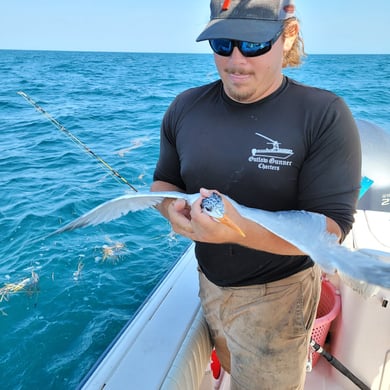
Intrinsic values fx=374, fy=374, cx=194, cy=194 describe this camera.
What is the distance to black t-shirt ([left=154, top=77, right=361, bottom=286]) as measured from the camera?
1.36m

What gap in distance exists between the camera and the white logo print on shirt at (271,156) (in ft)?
4.68

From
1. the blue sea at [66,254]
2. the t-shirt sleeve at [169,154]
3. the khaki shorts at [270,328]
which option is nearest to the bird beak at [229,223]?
the khaki shorts at [270,328]

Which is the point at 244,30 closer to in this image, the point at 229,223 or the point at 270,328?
the point at 229,223

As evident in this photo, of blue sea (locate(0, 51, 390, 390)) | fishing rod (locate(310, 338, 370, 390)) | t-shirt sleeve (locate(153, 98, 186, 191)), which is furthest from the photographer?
blue sea (locate(0, 51, 390, 390))

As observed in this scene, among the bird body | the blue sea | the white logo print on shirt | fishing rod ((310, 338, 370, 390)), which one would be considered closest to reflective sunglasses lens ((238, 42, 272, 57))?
the white logo print on shirt

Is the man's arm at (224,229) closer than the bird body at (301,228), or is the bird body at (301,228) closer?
the bird body at (301,228)

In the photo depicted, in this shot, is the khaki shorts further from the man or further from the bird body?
the bird body

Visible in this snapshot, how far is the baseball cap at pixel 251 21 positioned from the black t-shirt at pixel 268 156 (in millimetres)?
233

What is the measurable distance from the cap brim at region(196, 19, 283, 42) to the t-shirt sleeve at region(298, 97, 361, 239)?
371mm

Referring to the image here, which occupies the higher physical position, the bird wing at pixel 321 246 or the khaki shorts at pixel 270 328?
the bird wing at pixel 321 246

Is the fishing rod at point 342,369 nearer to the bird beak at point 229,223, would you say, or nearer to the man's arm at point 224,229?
the man's arm at point 224,229

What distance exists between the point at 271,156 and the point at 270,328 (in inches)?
28.3

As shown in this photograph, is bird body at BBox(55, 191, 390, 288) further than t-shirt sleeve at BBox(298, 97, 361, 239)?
No

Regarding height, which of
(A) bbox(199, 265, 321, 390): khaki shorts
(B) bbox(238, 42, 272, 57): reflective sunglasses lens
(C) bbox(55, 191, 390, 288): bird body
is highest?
(B) bbox(238, 42, 272, 57): reflective sunglasses lens
